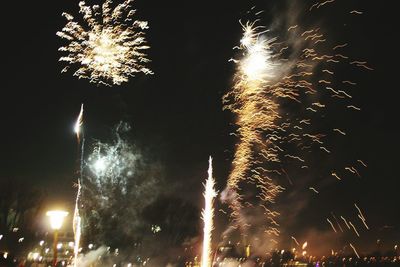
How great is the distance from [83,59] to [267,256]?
17396 cm

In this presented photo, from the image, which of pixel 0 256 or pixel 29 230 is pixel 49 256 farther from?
pixel 0 256

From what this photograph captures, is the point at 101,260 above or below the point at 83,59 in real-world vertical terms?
below

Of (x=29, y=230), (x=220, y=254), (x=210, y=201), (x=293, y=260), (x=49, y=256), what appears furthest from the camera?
(x=293, y=260)

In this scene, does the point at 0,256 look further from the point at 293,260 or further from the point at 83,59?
the point at 293,260

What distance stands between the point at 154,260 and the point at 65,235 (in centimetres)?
3356

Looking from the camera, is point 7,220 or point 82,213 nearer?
point 82,213

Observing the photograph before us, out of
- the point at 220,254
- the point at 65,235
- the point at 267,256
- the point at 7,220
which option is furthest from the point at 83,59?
the point at 267,256

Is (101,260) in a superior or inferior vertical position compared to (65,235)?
inferior

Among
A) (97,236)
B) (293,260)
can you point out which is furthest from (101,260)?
(293,260)

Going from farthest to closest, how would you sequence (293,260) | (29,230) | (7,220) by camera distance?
(293,260) → (29,230) → (7,220)

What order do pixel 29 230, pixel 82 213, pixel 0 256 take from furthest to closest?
pixel 29 230
pixel 82 213
pixel 0 256

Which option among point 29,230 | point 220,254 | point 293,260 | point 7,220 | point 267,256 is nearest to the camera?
point 7,220

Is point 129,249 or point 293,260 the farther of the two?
point 293,260

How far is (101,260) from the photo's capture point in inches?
2421
